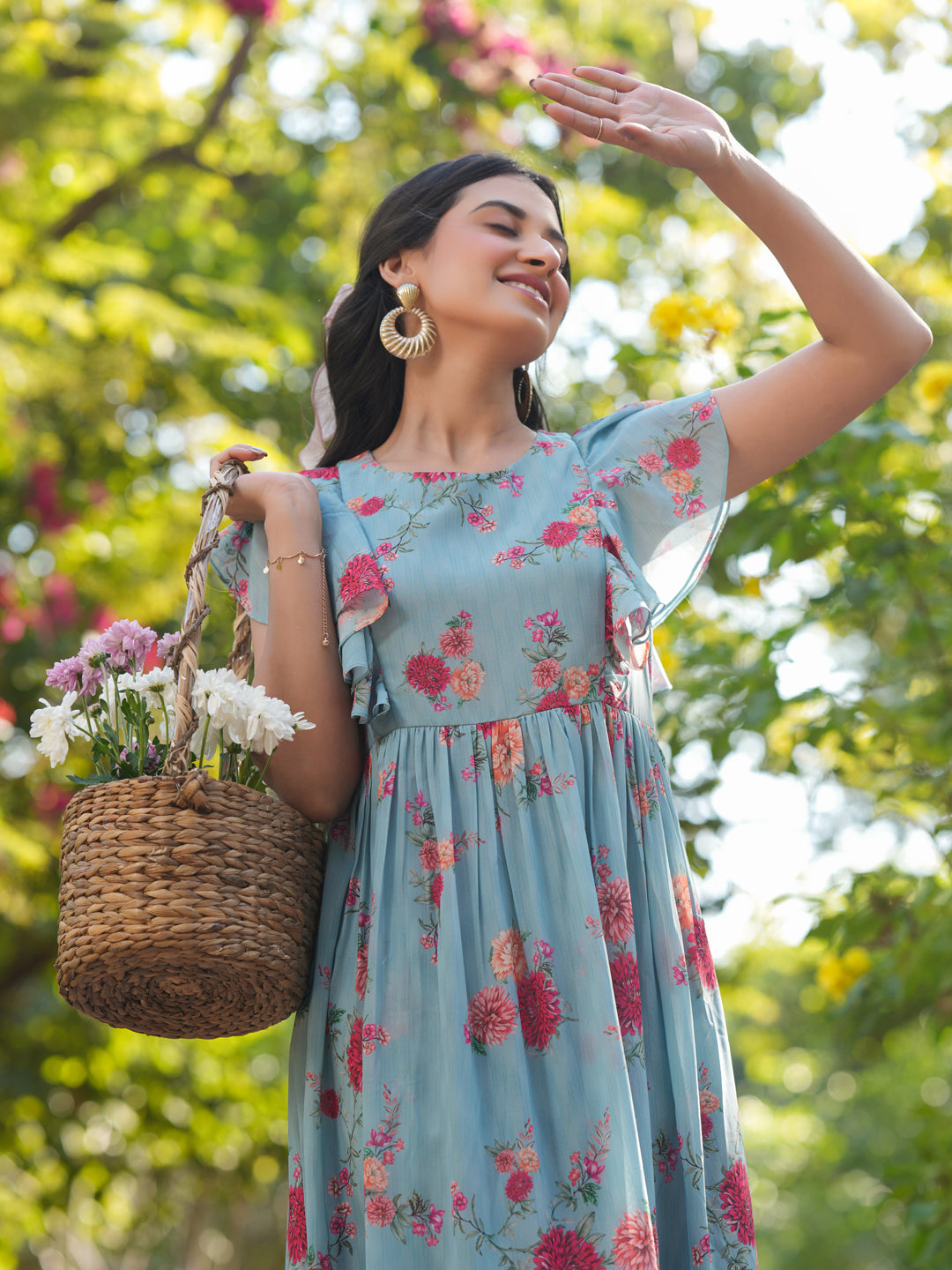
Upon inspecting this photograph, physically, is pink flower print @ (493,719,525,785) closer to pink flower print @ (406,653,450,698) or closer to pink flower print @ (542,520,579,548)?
pink flower print @ (406,653,450,698)

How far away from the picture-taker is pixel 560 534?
1929 millimetres

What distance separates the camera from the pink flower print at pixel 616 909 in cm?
178

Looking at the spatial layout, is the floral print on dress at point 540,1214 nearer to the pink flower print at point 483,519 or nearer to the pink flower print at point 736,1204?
the pink flower print at point 736,1204

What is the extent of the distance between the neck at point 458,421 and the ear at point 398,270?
15cm

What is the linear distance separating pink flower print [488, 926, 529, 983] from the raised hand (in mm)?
1106

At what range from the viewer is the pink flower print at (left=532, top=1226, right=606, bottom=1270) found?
159 cm

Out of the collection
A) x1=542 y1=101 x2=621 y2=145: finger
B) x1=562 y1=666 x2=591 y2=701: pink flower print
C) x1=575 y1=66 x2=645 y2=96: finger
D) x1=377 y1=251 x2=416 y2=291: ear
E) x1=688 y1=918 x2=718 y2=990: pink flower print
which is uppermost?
x1=575 y1=66 x2=645 y2=96: finger

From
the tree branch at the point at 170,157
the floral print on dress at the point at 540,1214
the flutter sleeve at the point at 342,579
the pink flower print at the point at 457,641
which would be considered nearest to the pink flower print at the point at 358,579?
the flutter sleeve at the point at 342,579

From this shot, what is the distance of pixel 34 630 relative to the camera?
17.7 feet

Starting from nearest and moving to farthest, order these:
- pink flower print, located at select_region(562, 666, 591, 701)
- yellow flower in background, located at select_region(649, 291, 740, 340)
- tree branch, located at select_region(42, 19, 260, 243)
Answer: pink flower print, located at select_region(562, 666, 591, 701) → yellow flower in background, located at select_region(649, 291, 740, 340) → tree branch, located at select_region(42, 19, 260, 243)

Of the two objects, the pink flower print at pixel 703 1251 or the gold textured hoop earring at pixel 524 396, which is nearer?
the pink flower print at pixel 703 1251

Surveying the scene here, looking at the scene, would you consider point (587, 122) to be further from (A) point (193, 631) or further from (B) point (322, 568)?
(A) point (193, 631)

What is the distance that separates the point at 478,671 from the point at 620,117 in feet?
2.73

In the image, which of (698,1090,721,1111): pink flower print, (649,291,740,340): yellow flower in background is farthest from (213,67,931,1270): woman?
(649,291,740,340): yellow flower in background
